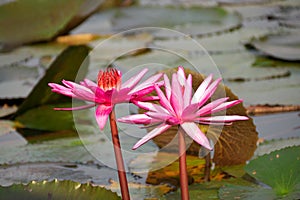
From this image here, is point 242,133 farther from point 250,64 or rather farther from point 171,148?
point 250,64

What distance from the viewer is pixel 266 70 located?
1.58 m

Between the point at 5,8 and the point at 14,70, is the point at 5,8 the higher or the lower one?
the higher one

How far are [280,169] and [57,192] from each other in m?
0.30

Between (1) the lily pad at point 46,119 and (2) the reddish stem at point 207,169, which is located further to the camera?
(1) the lily pad at point 46,119

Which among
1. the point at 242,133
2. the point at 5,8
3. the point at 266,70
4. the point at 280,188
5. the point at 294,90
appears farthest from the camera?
the point at 5,8

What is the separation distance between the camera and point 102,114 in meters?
0.63

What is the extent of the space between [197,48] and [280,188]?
107cm

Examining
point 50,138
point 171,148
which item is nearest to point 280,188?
point 171,148

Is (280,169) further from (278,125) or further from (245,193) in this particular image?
(278,125)

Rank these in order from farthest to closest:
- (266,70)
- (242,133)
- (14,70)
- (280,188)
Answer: (14,70) → (266,70) → (242,133) → (280,188)

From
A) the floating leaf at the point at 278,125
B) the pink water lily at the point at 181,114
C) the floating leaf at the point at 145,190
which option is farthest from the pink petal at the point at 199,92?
the floating leaf at the point at 278,125

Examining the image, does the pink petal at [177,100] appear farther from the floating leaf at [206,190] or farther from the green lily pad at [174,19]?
the green lily pad at [174,19]

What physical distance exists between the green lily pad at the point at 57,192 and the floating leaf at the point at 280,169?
0.21m

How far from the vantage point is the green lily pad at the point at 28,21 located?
1999 mm
